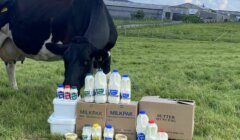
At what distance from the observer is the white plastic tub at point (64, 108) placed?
4699mm

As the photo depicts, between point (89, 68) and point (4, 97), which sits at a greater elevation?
point (89, 68)

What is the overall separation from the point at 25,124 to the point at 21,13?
2.82 meters

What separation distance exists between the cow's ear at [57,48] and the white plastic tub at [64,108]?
3.65 feet

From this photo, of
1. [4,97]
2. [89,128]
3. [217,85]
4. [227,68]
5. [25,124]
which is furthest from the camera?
[227,68]

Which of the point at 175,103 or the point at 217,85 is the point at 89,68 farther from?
the point at 217,85

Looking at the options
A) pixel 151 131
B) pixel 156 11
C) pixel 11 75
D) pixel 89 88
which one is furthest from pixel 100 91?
pixel 156 11

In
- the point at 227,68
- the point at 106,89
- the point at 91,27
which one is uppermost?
the point at 91,27

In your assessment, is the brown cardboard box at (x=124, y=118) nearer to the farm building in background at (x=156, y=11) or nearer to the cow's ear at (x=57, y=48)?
the cow's ear at (x=57, y=48)

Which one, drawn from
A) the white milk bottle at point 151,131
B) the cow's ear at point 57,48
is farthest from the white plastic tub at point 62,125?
the cow's ear at point 57,48

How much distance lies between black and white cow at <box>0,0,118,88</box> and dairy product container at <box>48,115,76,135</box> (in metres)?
0.51

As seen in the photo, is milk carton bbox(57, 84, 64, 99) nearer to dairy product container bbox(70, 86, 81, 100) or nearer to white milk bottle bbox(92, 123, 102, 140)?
dairy product container bbox(70, 86, 81, 100)

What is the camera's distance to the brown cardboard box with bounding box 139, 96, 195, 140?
15.1 feet

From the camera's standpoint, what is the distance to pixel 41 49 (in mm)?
6859

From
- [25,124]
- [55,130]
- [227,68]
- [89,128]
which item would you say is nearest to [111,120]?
[89,128]
